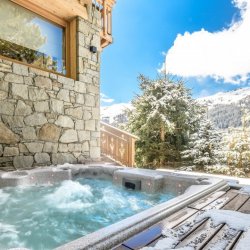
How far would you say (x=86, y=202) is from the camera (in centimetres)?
243

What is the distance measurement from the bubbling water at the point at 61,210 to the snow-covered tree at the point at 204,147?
15.8ft

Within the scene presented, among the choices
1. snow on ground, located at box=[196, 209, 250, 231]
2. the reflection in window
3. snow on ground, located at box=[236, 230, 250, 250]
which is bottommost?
snow on ground, located at box=[236, 230, 250, 250]

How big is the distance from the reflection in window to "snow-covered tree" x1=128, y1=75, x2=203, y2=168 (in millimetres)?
4142

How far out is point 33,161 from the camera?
3.51m

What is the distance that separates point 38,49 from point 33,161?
1.91m

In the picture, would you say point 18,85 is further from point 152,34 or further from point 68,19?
point 152,34

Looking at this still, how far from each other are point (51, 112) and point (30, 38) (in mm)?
1291

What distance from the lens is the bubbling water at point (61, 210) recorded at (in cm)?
164

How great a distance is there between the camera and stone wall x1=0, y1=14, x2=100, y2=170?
3230 millimetres

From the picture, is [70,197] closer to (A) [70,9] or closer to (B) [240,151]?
(A) [70,9]

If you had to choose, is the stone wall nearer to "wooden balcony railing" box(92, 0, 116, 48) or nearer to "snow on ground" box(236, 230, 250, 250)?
"wooden balcony railing" box(92, 0, 116, 48)

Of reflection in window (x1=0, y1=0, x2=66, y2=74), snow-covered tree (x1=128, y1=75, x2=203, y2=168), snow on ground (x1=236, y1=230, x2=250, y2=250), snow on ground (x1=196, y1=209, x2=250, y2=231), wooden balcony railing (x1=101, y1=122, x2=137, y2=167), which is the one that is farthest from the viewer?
snow-covered tree (x1=128, y1=75, x2=203, y2=168)

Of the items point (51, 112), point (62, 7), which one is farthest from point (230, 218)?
point (62, 7)

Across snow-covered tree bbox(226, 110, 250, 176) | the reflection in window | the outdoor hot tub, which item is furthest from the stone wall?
snow-covered tree bbox(226, 110, 250, 176)
